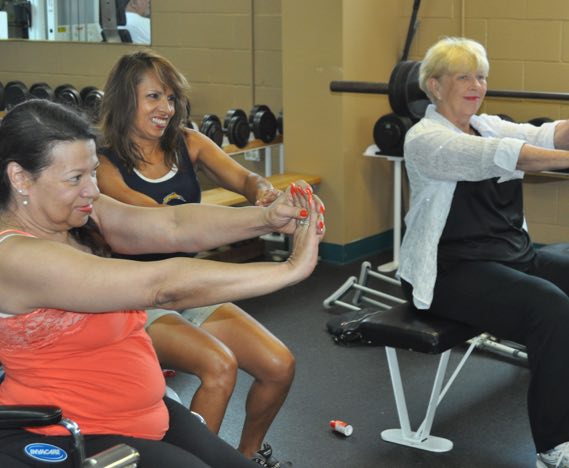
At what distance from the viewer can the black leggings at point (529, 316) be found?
8.68 ft

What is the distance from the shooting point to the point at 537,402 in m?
2.66

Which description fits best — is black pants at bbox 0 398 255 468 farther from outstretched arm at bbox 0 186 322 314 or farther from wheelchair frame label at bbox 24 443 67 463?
outstretched arm at bbox 0 186 322 314

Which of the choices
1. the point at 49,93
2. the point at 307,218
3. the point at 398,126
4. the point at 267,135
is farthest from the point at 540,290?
the point at 49,93

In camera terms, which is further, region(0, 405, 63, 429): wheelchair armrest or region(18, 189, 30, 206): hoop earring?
region(18, 189, 30, 206): hoop earring

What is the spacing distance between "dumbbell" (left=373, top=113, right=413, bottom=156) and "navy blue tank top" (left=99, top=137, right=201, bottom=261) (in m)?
2.10

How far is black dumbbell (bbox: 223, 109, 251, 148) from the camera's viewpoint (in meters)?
5.04

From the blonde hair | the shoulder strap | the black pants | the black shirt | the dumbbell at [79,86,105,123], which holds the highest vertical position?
the blonde hair

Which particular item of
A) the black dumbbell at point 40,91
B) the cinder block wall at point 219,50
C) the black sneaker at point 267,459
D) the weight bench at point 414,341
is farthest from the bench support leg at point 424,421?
the black dumbbell at point 40,91

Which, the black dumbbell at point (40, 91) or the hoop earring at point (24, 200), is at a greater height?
the black dumbbell at point (40, 91)

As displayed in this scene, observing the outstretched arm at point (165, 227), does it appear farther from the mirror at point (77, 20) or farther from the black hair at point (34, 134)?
the mirror at point (77, 20)

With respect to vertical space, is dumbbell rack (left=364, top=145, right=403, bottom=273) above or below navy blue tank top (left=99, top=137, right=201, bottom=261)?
below

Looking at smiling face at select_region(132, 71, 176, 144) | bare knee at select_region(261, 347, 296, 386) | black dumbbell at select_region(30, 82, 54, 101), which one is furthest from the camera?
black dumbbell at select_region(30, 82, 54, 101)

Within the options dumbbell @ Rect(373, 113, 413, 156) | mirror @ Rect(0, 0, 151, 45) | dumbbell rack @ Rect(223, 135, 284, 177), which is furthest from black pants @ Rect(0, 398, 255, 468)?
mirror @ Rect(0, 0, 151, 45)

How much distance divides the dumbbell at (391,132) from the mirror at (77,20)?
1966 millimetres
